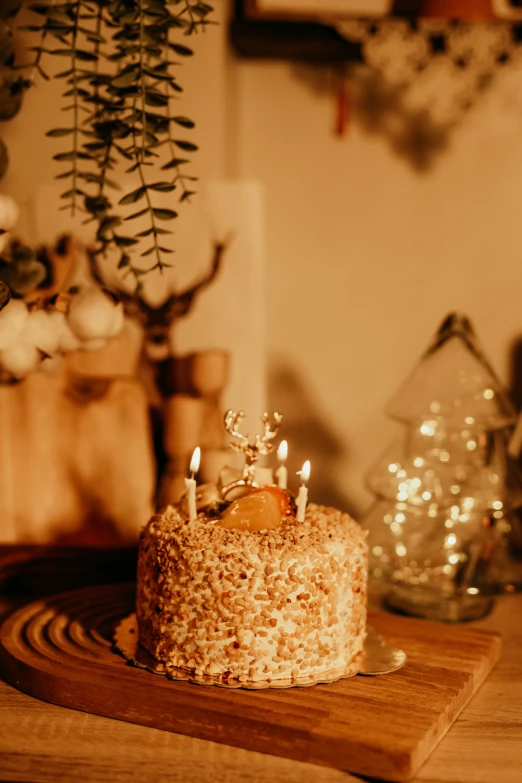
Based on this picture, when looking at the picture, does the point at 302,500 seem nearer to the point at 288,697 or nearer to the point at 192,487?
the point at 192,487

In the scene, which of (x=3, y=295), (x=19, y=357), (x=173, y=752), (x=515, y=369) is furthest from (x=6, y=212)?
(x=515, y=369)

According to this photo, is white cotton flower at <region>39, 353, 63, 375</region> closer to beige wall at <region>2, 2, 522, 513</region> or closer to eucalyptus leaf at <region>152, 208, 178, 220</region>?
eucalyptus leaf at <region>152, 208, 178, 220</region>

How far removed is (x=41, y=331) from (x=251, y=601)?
1.59 feet

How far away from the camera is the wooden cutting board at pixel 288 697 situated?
87cm

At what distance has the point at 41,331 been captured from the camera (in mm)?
1214

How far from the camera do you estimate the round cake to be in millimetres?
975

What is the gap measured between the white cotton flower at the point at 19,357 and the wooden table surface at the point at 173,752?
413mm

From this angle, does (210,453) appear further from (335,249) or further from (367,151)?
(367,151)

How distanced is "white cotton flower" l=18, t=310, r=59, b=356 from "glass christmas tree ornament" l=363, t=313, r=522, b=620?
53 cm

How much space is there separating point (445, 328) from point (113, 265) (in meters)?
0.56

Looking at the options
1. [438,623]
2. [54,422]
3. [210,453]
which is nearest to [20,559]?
[54,422]

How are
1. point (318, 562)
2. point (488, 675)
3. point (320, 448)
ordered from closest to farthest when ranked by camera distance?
point (318, 562)
point (488, 675)
point (320, 448)

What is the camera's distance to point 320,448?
1701 mm

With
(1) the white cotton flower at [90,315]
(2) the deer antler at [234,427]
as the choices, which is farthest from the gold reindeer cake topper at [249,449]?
(1) the white cotton flower at [90,315]
